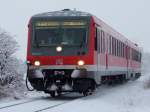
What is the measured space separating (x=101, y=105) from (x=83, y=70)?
2.69 m

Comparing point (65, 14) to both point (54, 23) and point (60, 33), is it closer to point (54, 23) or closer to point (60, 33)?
point (54, 23)

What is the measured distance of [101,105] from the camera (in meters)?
15.5

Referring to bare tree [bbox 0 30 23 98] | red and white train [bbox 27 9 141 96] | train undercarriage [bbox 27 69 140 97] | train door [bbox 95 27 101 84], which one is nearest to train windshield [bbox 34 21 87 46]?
red and white train [bbox 27 9 141 96]

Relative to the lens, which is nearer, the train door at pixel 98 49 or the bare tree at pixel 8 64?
the train door at pixel 98 49

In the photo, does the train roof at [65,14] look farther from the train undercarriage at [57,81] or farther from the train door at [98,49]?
the train undercarriage at [57,81]

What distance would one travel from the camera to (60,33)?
60.1ft

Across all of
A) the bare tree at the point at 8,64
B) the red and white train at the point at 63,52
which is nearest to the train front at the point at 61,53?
the red and white train at the point at 63,52

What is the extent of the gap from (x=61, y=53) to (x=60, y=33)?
30.5 inches

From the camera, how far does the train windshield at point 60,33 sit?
59.5 ft

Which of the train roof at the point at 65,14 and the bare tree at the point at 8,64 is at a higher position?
the train roof at the point at 65,14

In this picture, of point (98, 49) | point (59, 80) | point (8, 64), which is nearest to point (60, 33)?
point (59, 80)

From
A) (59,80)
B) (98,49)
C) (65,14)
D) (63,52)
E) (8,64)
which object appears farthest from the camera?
(8,64)

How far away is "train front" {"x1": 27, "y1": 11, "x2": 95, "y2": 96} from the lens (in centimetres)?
1798

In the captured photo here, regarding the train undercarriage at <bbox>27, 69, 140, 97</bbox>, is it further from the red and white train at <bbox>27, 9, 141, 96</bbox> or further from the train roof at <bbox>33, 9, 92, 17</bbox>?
the train roof at <bbox>33, 9, 92, 17</bbox>
